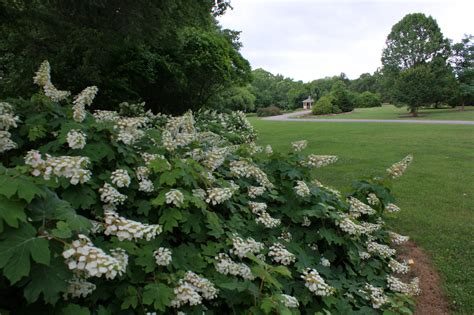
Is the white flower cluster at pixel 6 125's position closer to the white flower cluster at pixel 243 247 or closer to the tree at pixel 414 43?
the white flower cluster at pixel 243 247

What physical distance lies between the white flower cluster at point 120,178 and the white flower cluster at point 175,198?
314 mm

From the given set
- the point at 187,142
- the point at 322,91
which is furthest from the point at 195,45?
the point at 322,91

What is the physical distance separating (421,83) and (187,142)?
3569cm

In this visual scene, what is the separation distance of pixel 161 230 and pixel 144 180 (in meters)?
0.78

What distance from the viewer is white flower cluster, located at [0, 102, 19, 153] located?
7.51ft

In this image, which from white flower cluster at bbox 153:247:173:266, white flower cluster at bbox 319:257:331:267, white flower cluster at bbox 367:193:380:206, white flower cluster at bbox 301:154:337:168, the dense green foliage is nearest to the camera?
white flower cluster at bbox 153:247:173:266

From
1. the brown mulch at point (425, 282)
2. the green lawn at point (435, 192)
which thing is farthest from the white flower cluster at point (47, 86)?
the green lawn at point (435, 192)

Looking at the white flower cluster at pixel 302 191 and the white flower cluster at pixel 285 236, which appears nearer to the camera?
the white flower cluster at pixel 285 236

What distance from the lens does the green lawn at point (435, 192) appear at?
3.93 m

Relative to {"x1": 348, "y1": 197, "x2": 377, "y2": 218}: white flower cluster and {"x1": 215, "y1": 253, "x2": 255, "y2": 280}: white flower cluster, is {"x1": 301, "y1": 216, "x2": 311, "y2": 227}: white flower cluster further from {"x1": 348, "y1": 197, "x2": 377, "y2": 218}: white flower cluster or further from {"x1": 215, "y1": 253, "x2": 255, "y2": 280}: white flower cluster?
{"x1": 215, "y1": 253, "x2": 255, "y2": 280}: white flower cluster

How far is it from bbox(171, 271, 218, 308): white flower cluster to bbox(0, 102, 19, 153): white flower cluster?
1.51m

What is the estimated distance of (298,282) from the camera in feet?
9.11

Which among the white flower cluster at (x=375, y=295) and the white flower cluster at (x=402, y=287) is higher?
the white flower cluster at (x=375, y=295)

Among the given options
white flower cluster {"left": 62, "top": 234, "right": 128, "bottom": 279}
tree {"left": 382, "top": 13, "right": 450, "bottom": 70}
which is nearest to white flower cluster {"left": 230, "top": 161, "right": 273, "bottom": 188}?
white flower cluster {"left": 62, "top": 234, "right": 128, "bottom": 279}
